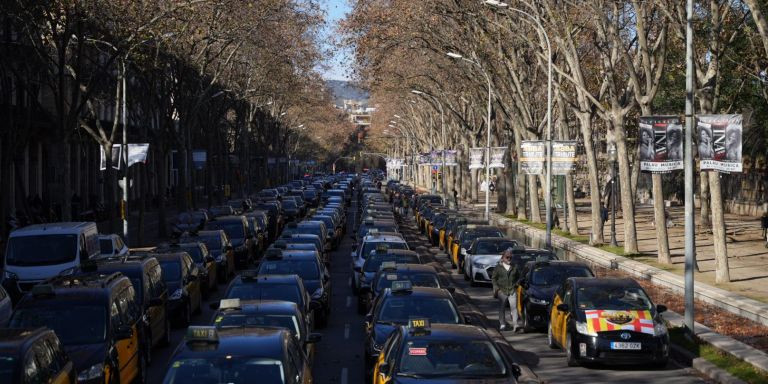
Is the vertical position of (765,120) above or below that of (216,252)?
above

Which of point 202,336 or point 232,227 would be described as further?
point 232,227

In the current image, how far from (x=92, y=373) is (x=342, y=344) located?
23.7ft

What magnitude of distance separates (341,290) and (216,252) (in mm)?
3978

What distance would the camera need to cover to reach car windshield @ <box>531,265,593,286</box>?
72.2 feet

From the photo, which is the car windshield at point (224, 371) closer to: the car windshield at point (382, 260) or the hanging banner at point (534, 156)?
the car windshield at point (382, 260)

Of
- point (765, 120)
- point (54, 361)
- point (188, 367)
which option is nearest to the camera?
point (188, 367)

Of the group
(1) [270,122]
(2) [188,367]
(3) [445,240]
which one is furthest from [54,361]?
(1) [270,122]

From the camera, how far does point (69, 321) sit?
14.7 meters

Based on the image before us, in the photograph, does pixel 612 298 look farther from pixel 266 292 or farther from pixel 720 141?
pixel 720 141

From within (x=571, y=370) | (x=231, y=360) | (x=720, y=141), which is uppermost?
(x=720, y=141)

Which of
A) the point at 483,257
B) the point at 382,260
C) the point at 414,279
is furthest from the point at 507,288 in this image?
the point at 483,257

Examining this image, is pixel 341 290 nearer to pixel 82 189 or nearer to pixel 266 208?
pixel 266 208

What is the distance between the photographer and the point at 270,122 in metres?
94.2

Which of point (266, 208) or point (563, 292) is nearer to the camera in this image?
point (563, 292)
